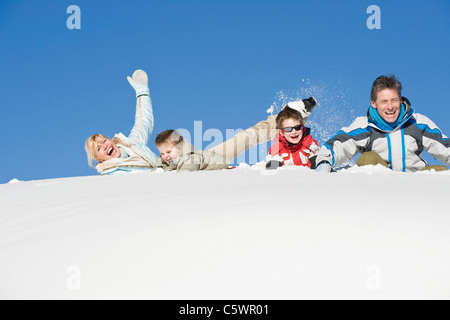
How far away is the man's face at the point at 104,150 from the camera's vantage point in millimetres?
4738

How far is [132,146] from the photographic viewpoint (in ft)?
16.3

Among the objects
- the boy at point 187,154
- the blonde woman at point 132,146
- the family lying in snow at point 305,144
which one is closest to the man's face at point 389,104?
the family lying in snow at point 305,144

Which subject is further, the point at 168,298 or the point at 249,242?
the point at 249,242

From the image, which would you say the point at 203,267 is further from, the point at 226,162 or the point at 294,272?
the point at 226,162

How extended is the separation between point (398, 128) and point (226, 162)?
1541 mm

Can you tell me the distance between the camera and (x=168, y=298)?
3.17 feet

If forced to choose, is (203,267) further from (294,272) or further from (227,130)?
(227,130)

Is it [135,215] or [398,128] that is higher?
[398,128]

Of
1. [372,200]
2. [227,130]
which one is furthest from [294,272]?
[227,130]

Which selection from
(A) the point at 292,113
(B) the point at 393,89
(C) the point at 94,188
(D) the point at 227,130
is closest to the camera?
(C) the point at 94,188

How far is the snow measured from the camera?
977mm

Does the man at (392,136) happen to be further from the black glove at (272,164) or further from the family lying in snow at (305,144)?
the black glove at (272,164)
